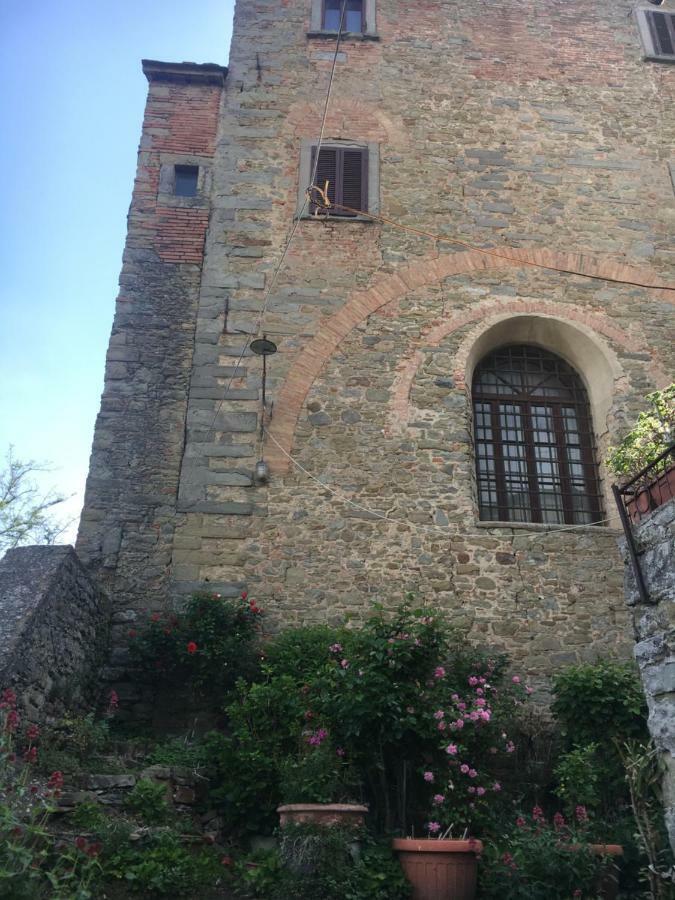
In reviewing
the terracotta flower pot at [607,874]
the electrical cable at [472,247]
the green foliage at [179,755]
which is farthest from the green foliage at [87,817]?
the electrical cable at [472,247]

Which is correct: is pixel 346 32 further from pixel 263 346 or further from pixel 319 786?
pixel 319 786

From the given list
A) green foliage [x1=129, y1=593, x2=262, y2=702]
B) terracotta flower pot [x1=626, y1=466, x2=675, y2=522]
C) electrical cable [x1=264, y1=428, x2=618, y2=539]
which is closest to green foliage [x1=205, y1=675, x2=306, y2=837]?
green foliage [x1=129, y1=593, x2=262, y2=702]

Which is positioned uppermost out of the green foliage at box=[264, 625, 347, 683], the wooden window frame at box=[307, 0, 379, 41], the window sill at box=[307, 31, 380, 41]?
the wooden window frame at box=[307, 0, 379, 41]

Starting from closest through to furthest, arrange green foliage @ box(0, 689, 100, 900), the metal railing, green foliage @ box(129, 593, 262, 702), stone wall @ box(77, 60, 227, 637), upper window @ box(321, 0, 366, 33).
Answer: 1. green foliage @ box(0, 689, 100, 900)
2. the metal railing
3. green foliage @ box(129, 593, 262, 702)
4. stone wall @ box(77, 60, 227, 637)
5. upper window @ box(321, 0, 366, 33)

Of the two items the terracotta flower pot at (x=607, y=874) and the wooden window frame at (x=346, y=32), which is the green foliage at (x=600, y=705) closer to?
the terracotta flower pot at (x=607, y=874)

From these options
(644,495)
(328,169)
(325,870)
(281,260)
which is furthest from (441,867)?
(328,169)

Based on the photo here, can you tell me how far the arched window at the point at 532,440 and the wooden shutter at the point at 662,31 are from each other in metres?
5.78

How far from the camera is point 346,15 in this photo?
1184 centimetres

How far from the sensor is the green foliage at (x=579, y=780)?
5613 mm

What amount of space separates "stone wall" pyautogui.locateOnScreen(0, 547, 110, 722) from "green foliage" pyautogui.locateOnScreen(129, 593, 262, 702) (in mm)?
475

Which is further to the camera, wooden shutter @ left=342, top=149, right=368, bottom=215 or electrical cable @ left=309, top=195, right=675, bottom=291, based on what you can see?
wooden shutter @ left=342, top=149, right=368, bottom=215

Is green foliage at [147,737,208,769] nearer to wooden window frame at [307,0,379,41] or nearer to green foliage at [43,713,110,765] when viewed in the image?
green foliage at [43,713,110,765]

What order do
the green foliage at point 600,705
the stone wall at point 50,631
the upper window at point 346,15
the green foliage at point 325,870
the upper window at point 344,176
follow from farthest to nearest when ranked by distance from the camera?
the upper window at point 346,15 → the upper window at point 344,176 → the green foliage at point 600,705 → the stone wall at point 50,631 → the green foliage at point 325,870

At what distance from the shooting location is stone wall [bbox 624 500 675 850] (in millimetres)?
4098
